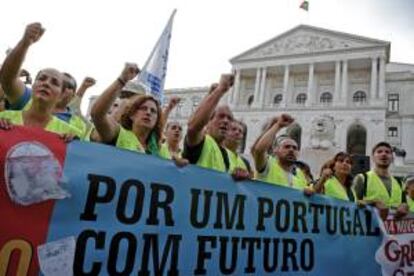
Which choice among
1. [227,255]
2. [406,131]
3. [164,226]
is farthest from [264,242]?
[406,131]

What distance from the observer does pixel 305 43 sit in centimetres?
4134

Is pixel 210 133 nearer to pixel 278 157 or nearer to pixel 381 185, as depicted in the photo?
pixel 278 157

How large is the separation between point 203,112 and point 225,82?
1.02ft

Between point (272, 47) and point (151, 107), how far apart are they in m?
41.5

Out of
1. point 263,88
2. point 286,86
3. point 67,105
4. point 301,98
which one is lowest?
point 67,105

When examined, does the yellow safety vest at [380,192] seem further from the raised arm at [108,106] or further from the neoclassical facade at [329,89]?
the neoclassical facade at [329,89]

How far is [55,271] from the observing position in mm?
1857

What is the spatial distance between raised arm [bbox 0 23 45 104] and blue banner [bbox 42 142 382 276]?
2.70 ft

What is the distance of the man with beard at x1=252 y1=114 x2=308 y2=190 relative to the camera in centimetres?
338

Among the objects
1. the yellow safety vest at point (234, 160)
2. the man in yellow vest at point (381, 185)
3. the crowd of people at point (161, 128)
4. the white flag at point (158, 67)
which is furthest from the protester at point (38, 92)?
the white flag at point (158, 67)

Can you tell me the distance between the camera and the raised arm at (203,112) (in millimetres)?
2730

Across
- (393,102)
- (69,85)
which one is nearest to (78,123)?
(69,85)

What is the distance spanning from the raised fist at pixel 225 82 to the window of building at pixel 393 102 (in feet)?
130

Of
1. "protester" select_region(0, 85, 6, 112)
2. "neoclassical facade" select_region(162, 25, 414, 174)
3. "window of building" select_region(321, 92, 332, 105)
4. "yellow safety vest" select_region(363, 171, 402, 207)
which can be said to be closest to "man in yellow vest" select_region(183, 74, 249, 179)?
"protester" select_region(0, 85, 6, 112)
